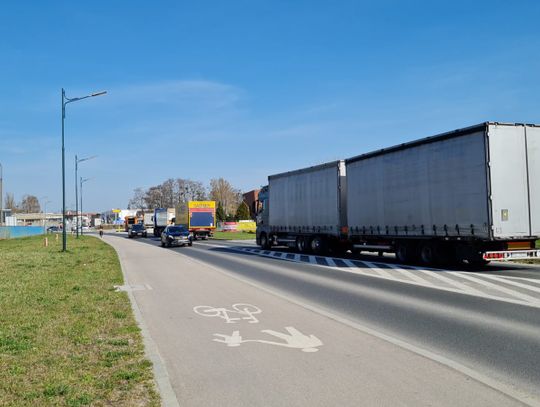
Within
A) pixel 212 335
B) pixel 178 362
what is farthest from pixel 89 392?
pixel 212 335

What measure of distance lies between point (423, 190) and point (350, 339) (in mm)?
11451

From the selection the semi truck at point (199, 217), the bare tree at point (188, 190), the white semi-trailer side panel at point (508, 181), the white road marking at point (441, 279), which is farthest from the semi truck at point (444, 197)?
the bare tree at point (188, 190)

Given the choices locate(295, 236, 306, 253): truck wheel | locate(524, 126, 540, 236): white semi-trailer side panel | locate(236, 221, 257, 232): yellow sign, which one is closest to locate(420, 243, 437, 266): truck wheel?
locate(524, 126, 540, 236): white semi-trailer side panel

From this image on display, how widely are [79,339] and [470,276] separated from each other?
11.7 metres

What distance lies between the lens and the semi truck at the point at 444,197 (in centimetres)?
1538

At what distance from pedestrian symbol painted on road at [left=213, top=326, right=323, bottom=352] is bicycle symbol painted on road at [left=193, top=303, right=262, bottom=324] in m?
1.03

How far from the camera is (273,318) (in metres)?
9.22

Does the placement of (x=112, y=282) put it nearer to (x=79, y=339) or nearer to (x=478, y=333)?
(x=79, y=339)

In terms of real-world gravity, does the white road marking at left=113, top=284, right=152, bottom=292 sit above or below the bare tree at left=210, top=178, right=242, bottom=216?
below

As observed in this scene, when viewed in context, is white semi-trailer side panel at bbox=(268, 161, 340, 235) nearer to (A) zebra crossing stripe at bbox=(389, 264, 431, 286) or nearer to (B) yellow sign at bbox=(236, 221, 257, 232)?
(A) zebra crossing stripe at bbox=(389, 264, 431, 286)

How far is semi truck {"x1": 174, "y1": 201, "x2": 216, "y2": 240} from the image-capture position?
51188 mm

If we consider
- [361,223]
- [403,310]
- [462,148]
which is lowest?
[403,310]

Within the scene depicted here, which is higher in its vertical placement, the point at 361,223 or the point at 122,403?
the point at 361,223

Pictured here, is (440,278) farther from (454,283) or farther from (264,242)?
(264,242)
